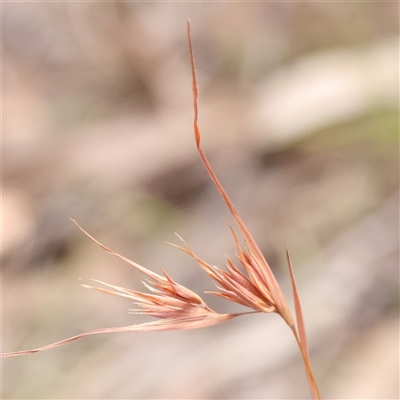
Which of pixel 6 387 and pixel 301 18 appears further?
pixel 301 18

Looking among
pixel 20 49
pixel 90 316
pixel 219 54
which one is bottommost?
pixel 90 316

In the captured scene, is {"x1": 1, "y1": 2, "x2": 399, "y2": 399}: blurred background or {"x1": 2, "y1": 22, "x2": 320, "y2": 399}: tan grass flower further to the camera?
{"x1": 1, "y1": 2, "x2": 399, "y2": 399}: blurred background

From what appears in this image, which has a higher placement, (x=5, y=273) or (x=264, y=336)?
(x=5, y=273)

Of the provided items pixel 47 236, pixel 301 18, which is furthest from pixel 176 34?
pixel 47 236

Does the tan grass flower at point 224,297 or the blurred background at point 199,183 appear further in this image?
the blurred background at point 199,183

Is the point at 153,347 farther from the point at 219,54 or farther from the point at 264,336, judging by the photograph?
the point at 219,54

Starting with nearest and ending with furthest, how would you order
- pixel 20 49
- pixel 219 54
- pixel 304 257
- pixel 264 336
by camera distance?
1. pixel 264 336
2. pixel 304 257
3. pixel 219 54
4. pixel 20 49

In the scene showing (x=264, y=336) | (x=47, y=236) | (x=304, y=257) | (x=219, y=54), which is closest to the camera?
(x=264, y=336)

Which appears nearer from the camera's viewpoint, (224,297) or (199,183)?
(224,297)
